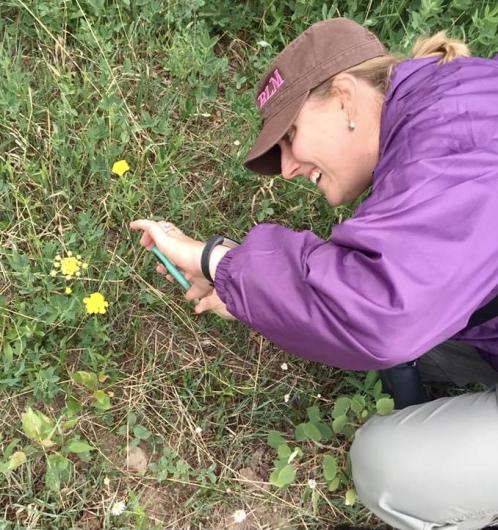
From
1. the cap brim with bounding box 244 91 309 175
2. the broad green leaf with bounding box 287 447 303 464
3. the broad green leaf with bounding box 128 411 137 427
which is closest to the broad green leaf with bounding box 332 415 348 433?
the broad green leaf with bounding box 287 447 303 464

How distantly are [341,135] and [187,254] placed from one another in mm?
513

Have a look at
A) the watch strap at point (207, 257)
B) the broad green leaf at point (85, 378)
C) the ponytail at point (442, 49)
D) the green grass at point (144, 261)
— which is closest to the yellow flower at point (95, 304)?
the green grass at point (144, 261)

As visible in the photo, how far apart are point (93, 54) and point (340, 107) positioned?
1129mm

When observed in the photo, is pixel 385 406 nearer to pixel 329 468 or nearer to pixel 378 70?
pixel 329 468

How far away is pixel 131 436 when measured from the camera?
2.12 meters

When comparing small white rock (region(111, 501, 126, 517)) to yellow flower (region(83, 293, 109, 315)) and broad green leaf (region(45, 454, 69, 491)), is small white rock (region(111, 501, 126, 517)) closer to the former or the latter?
broad green leaf (region(45, 454, 69, 491))

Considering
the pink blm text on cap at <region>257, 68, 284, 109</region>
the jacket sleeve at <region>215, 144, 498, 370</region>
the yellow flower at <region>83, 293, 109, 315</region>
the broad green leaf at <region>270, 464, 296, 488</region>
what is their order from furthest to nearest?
the broad green leaf at <region>270, 464, 296, 488</region>, the yellow flower at <region>83, 293, 109, 315</region>, the pink blm text on cap at <region>257, 68, 284, 109</region>, the jacket sleeve at <region>215, 144, 498, 370</region>

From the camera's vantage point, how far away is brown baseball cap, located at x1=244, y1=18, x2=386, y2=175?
1626mm

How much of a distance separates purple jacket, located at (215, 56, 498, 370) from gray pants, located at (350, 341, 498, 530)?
1.66 ft

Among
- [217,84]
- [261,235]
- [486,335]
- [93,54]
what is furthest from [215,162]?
[486,335]

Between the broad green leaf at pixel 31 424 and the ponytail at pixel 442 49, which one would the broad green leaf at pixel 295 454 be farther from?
the ponytail at pixel 442 49

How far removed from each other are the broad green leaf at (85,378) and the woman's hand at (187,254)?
385mm

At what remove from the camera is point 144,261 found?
2.20 meters

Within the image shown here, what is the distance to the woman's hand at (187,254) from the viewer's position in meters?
1.75
